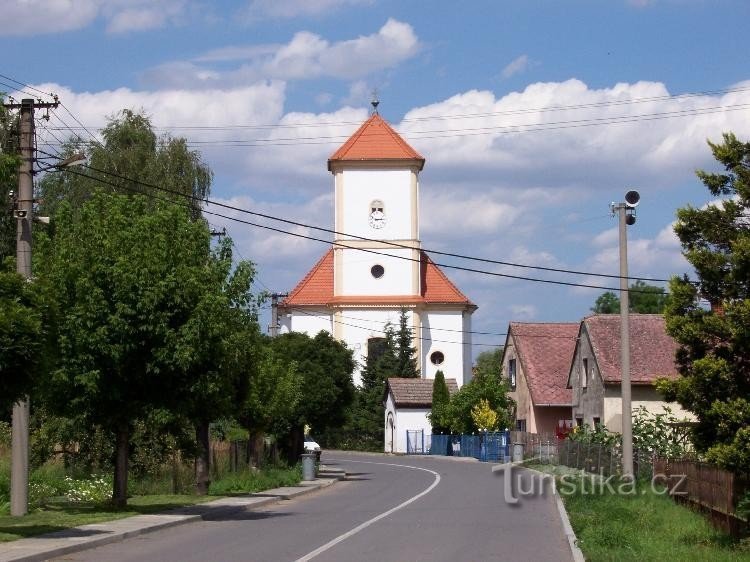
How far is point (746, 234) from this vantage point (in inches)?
650

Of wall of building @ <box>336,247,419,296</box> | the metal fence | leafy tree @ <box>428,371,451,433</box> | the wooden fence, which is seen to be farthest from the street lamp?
wall of building @ <box>336,247,419,296</box>

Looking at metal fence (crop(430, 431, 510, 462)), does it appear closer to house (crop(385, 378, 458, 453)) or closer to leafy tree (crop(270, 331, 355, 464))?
house (crop(385, 378, 458, 453))

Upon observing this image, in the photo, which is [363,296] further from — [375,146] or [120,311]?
[120,311]

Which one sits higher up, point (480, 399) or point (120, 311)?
point (120, 311)

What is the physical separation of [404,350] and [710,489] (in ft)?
214

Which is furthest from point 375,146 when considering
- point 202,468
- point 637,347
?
point 202,468

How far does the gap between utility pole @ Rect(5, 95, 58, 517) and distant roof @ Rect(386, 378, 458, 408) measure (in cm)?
5619

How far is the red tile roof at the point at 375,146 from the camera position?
83938mm

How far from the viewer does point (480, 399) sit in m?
63.9

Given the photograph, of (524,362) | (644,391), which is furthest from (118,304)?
(524,362)

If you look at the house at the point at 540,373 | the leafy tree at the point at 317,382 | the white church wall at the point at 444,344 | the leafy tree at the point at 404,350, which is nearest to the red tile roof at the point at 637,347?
the house at the point at 540,373

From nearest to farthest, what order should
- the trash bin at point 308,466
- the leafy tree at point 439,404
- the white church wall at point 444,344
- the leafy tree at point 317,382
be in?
the trash bin at point 308,466 < the leafy tree at point 317,382 < the leafy tree at point 439,404 < the white church wall at point 444,344

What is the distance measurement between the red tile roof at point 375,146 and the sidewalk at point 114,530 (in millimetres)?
54984

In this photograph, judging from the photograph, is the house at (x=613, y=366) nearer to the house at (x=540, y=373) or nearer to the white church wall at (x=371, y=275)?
the house at (x=540, y=373)
